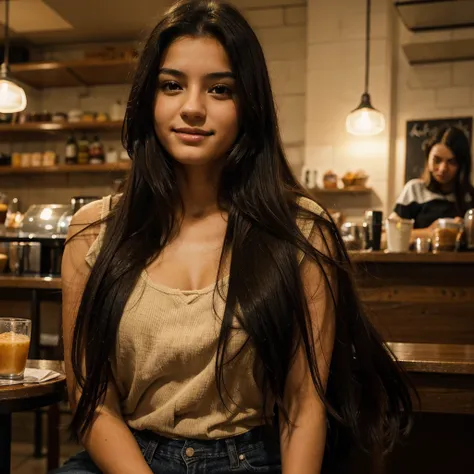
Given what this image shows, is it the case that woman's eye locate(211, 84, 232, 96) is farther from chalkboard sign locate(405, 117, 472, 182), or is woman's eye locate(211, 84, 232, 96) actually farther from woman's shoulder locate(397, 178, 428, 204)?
chalkboard sign locate(405, 117, 472, 182)

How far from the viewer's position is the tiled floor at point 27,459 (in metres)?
3.01

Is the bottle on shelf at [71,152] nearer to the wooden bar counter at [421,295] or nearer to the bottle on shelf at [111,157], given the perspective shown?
the bottle on shelf at [111,157]

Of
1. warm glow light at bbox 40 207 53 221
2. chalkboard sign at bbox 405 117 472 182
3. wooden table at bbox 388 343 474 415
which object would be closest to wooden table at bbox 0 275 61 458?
warm glow light at bbox 40 207 53 221

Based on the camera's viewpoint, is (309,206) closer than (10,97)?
Yes

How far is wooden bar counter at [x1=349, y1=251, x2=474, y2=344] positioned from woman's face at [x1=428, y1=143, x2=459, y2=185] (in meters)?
1.31

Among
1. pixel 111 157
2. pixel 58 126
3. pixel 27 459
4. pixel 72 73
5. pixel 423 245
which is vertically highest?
pixel 72 73

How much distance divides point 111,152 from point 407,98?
2.66 meters

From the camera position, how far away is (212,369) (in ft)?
3.88

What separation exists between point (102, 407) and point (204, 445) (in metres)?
0.21

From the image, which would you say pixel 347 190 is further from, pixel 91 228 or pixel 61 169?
pixel 91 228

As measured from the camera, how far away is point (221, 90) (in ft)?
4.11

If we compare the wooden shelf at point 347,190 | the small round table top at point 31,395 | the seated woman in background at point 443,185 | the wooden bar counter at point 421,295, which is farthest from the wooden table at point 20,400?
the wooden shelf at point 347,190

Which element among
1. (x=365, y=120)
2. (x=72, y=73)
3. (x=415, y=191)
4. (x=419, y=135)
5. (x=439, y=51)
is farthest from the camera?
(x=72, y=73)

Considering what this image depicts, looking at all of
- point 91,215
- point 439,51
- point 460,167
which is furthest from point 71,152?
point 91,215
